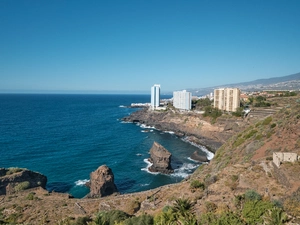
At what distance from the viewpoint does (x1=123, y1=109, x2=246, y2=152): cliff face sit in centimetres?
6412

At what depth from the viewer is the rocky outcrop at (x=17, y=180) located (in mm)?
31056

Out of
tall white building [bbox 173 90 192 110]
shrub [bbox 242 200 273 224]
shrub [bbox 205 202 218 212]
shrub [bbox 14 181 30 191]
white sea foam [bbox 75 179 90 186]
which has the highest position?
tall white building [bbox 173 90 192 110]

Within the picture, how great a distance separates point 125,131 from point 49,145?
26640mm

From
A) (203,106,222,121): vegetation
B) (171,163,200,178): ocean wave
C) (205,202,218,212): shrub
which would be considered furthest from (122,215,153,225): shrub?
(203,106,222,121): vegetation

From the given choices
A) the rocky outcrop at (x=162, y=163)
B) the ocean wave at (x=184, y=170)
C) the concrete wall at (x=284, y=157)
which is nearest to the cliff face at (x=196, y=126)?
the ocean wave at (x=184, y=170)

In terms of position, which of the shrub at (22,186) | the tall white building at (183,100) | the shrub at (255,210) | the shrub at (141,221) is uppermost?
the tall white building at (183,100)

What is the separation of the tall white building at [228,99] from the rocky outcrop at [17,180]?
6716cm

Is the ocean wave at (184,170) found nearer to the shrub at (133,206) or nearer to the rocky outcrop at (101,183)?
the rocky outcrop at (101,183)

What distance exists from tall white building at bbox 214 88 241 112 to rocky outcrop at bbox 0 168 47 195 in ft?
220

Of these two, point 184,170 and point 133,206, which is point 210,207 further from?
point 184,170

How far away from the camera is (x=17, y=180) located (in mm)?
32625

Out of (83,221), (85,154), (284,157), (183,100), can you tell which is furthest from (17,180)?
(183,100)

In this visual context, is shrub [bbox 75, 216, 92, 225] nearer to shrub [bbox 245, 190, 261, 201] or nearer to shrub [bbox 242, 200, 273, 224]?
shrub [bbox 242, 200, 273, 224]

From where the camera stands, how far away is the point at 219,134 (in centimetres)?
6644
